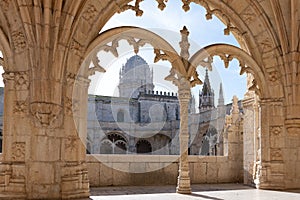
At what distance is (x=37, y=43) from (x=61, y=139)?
4.47 ft

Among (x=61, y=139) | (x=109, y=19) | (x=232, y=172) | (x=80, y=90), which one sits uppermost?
(x=109, y=19)

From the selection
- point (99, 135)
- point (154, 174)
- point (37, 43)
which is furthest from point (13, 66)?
point (99, 135)

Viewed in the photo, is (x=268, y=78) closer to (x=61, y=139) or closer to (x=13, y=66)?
(x=61, y=139)

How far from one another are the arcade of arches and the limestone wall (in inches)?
55.5

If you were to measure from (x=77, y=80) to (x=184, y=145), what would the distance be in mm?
2048

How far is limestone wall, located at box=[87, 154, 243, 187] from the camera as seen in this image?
7.52 m

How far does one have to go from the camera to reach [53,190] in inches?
207

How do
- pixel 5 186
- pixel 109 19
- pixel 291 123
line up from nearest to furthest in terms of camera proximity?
1. pixel 5 186
2. pixel 109 19
3. pixel 291 123

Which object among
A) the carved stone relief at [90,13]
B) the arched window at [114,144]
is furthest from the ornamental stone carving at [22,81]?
the arched window at [114,144]

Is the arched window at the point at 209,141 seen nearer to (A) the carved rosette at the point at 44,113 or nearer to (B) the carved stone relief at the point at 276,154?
(B) the carved stone relief at the point at 276,154

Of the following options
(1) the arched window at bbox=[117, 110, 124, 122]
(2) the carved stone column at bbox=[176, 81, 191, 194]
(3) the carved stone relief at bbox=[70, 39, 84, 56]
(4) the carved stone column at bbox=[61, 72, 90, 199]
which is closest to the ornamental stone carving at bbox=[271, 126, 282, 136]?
(2) the carved stone column at bbox=[176, 81, 191, 194]

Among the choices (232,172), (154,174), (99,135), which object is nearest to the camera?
(154,174)

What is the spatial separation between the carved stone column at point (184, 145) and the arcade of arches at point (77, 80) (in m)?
0.02

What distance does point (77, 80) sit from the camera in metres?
5.91
